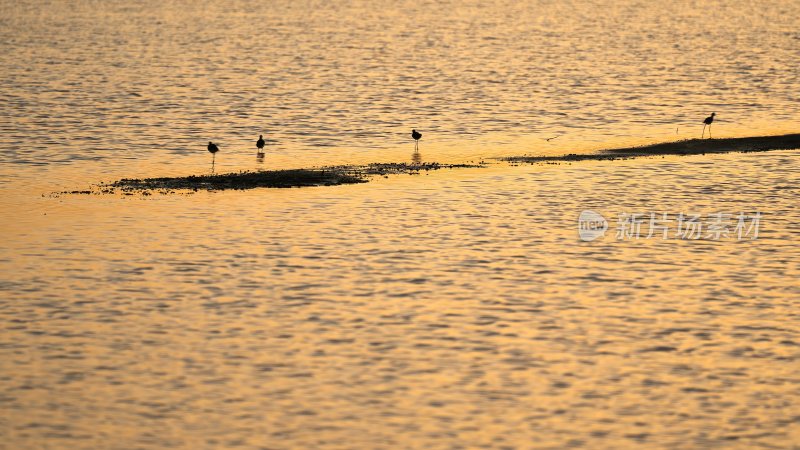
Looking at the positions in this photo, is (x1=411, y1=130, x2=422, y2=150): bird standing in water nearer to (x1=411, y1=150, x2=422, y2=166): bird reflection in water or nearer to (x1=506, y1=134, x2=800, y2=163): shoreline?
(x1=411, y1=150, x2=422, y2=166): bird reflection in water

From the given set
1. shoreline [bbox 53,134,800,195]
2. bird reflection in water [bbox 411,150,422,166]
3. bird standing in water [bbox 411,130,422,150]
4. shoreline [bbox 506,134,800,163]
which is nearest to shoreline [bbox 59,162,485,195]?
shoreline [bbox 53,134,800,195]

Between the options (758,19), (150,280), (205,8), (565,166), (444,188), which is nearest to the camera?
(150,280)

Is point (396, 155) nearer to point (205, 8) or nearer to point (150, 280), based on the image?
point (150, 280)

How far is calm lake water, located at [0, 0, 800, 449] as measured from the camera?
57.6 ft

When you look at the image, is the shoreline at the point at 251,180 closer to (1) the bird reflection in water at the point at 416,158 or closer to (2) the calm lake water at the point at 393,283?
(2) the calm lake water at the point at 393,283

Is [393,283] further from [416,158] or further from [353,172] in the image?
[416,158]

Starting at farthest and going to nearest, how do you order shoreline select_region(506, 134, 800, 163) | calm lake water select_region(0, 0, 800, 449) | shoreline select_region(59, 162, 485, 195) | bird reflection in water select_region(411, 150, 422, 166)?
shoreline select_region(506, 134, 800, 163)
bird reflection in water select_region(411, 150, 422, 166)
shoreline select_region(59, 162, 485, 195)
calm lake water select_region(0, 0, 800, 449)

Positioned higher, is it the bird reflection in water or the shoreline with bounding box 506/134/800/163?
the shoreline with bounding box 506/134/800/163

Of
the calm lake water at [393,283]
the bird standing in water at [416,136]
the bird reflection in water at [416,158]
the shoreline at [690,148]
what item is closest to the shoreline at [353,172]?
the shoreline at [690,148]

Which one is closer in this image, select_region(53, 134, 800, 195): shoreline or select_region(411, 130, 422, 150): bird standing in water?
select_region(53, 134, 800, 195): shoreline

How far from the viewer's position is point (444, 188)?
3472 centimetres

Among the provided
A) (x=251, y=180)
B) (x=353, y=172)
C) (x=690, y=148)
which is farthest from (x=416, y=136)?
(x=690, y=148)

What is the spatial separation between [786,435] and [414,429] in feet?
15.3

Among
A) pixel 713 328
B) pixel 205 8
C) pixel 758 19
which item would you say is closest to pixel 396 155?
pixel 713 328
